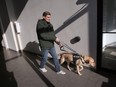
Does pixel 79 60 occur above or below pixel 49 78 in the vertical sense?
above

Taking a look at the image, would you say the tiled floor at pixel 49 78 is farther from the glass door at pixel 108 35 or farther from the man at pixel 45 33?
the man at pixel 45 33

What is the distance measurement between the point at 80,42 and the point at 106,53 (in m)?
0.68

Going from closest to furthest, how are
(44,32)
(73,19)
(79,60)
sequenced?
1. (44,32)
2. (79,60)
3. (73,19)

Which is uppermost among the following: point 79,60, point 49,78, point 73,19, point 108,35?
point 73,19

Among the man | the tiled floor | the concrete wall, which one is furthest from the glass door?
the man

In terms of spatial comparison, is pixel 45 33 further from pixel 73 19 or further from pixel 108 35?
pixel 108 35

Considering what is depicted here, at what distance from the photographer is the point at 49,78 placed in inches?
138

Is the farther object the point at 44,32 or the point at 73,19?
the point at 73,19

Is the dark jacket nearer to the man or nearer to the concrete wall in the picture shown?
the man

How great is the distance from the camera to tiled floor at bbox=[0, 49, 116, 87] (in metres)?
3.21

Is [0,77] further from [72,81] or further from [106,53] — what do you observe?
[106,53]

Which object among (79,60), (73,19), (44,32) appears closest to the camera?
(44,32)

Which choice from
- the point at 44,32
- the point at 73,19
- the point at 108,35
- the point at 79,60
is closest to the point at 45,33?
the point at 44,32

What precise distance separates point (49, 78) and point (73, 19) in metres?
1.47
